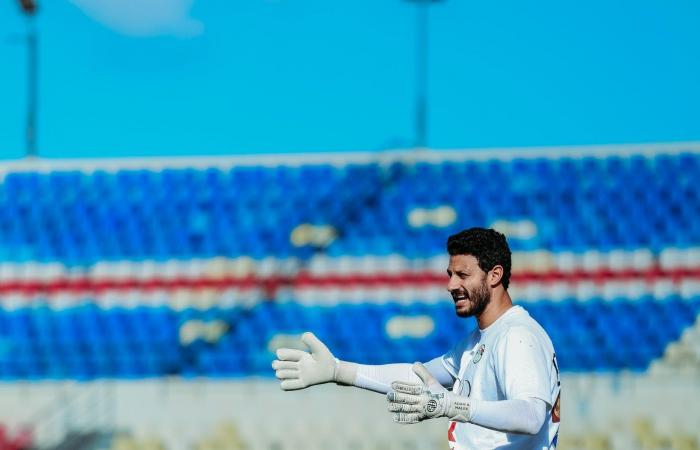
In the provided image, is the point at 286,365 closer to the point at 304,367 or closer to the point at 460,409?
the point at 304,367

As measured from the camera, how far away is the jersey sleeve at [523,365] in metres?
3.60

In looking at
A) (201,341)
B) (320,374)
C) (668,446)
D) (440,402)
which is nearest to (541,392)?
(440,402)

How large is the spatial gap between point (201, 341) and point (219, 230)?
4.69 feet

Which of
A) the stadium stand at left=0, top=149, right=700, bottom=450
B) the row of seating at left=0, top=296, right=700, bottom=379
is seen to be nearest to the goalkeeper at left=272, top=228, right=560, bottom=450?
the stadium stand at left=0, top=149, right=700, bottom=450

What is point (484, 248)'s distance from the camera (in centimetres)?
391

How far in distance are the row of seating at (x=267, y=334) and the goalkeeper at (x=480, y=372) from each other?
27.1 ft

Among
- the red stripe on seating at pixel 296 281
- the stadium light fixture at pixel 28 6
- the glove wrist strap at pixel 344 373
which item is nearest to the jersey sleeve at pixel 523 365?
the glove wrist strap at pixel 344 373

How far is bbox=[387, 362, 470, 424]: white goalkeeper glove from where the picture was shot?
361 cm

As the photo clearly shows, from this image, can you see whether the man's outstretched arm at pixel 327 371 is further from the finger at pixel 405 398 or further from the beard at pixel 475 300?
the finger at pixel 405 398

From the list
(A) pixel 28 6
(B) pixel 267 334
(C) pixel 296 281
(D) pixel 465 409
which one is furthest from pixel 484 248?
(A) pixel 28 6

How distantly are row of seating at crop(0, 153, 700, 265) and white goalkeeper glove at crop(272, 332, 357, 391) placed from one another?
8865 millimetres

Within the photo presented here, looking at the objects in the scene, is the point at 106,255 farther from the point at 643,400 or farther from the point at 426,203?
the point at 643,400

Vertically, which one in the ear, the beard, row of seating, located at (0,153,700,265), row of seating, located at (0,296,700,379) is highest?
row of seating, located at (0,153,700,265)

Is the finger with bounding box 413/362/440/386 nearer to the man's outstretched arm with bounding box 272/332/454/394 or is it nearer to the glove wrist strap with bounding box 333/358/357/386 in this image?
the man's outstretched arm with bounding box 272/332/454/394
